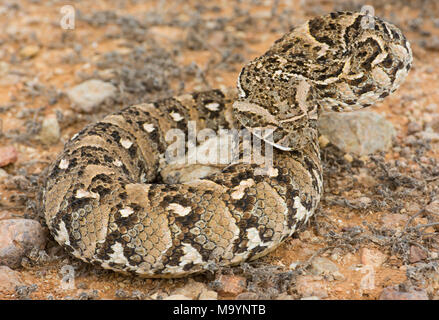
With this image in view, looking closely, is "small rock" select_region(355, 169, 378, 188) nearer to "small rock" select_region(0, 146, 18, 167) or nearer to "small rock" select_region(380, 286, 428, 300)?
"small rock" select_region(380, 286, 428, 300)

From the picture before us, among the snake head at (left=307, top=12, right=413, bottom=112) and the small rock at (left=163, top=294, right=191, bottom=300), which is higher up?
the snake head at (left=307, top=12, right=413, bottom=112)

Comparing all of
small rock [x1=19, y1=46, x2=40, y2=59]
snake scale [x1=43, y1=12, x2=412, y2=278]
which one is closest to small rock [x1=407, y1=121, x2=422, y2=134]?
snake scale [x1=43, y1=12, x2=412, y2=278]

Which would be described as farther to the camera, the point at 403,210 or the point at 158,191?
the point at 403,210

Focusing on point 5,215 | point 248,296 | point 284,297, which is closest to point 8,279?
point 5,215

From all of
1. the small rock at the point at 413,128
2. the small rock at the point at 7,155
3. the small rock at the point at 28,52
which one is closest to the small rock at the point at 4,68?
the small rock at the point at 28,52

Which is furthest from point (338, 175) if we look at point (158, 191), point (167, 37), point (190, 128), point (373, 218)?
point (167, 37)

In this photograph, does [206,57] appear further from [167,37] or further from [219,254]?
[219,254]
